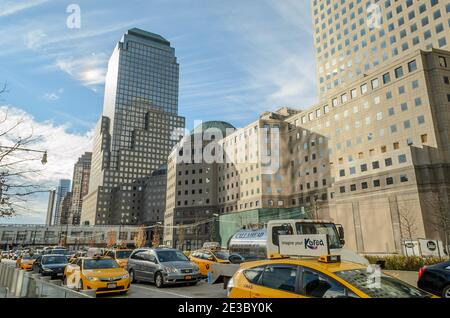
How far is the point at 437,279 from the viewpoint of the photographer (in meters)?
10.8

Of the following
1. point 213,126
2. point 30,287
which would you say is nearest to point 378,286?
point 30,287

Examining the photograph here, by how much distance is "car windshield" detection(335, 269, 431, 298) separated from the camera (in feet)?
17.1

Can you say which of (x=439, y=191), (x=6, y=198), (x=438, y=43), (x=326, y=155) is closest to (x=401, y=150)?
(x=439, y=191)

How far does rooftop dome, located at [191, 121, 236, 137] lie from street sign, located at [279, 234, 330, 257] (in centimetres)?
10546

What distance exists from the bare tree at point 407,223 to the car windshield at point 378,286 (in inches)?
1928

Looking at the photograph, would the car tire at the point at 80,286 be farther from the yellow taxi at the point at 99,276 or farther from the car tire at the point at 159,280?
the car tire at the point at 159,280

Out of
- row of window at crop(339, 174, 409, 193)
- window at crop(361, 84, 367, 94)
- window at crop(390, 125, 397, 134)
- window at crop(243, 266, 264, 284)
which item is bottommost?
window at crop(243, 266, 264, 284)

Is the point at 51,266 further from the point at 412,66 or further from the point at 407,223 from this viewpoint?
the point at 412,66

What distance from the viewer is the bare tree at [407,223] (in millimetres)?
48316

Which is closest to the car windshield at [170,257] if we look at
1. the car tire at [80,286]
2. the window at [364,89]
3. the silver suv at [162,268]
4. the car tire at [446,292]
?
the silver suv at [162,268]

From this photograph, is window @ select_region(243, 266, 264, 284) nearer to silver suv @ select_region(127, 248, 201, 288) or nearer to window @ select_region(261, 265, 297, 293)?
window @ select_region(261, 265, 297, 293)

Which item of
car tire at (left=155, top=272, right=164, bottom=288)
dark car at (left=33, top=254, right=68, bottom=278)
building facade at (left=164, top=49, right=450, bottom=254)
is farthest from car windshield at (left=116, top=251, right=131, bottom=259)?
building facade at (left=164, top=49, right=450, bottom=254)

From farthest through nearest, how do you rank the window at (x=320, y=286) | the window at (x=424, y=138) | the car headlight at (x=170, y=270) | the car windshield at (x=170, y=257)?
1. the window at (x=424, y=138)
2. the car windshield at (x=170, y=257)
3. the car headlight at (x=170, y=270)
4. the window at (x=320, y=286)

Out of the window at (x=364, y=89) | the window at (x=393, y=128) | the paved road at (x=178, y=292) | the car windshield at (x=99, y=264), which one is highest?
the window at (x=364, y=89)
